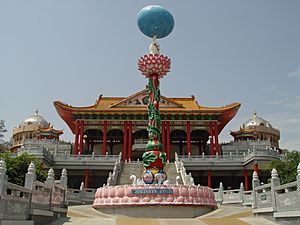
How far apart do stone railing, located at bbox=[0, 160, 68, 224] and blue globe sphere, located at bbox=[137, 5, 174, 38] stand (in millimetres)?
10220

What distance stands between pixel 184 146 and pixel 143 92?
968 cm

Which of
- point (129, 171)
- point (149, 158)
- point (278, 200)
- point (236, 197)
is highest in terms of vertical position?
point (149, 158)

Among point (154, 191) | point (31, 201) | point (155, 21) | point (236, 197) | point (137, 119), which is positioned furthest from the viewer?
→ point (137, 119)

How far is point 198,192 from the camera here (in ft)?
52.6

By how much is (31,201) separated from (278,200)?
760 cm

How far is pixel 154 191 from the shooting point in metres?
15.4

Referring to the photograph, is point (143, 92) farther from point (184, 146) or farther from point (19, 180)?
point (19, 180)

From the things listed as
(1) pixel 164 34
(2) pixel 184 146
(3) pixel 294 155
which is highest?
(1) pixel 164 34

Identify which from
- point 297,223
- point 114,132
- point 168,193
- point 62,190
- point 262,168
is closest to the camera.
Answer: point 297,223

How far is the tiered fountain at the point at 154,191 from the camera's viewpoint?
50.2 feet

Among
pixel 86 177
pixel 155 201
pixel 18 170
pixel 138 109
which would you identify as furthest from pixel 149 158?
pixel 138 109

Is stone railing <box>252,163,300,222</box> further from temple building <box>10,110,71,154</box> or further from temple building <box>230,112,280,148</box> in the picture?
temple building <box>230,112,280,148</box>

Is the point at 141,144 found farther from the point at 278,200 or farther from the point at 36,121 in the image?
the point at 278,200

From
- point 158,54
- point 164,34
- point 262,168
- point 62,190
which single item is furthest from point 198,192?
point 262,168
